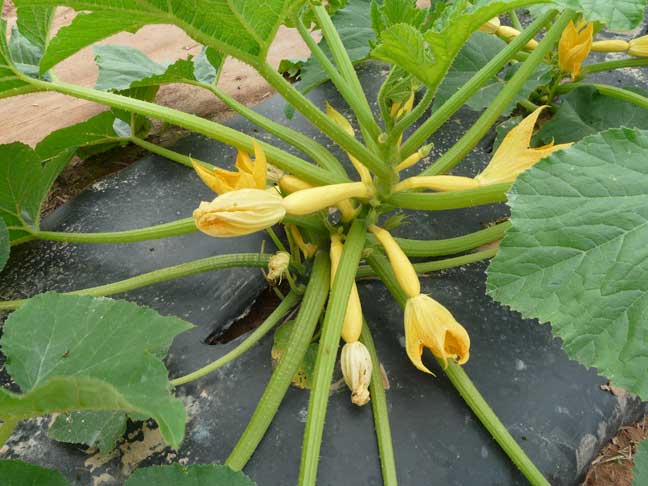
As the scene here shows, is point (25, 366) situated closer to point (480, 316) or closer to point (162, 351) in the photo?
point (162, 351)

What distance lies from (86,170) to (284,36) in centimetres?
102

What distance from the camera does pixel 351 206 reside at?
114cm

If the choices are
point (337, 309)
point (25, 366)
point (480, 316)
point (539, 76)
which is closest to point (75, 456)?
point (25, 366)

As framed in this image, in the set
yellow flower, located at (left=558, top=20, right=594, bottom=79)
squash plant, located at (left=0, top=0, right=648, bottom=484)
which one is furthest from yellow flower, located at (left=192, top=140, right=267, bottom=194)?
yellow flower, located at (left=558, top=20, right=594, bottom=79)

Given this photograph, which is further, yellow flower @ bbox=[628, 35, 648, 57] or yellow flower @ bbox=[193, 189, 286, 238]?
yellow flower @ bbox=[628, 35, 648, 57]

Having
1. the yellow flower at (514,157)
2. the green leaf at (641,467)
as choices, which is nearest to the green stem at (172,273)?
the yellow flower at (514,157)

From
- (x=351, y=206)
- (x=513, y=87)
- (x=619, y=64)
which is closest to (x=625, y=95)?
(x=619, y=64)

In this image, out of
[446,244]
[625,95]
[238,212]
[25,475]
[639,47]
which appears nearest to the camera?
[25,475]

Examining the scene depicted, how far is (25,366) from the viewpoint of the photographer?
0.71m

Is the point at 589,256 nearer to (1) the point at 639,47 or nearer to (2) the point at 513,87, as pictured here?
(2) the point at 513,87

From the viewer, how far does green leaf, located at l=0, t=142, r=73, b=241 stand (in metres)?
1.15

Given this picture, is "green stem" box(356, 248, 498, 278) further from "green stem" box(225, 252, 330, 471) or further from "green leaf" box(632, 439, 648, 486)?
"green leaf" box(632, 439, 648, 486)

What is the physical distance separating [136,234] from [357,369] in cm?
50

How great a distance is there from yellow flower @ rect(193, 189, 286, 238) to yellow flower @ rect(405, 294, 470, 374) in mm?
280
